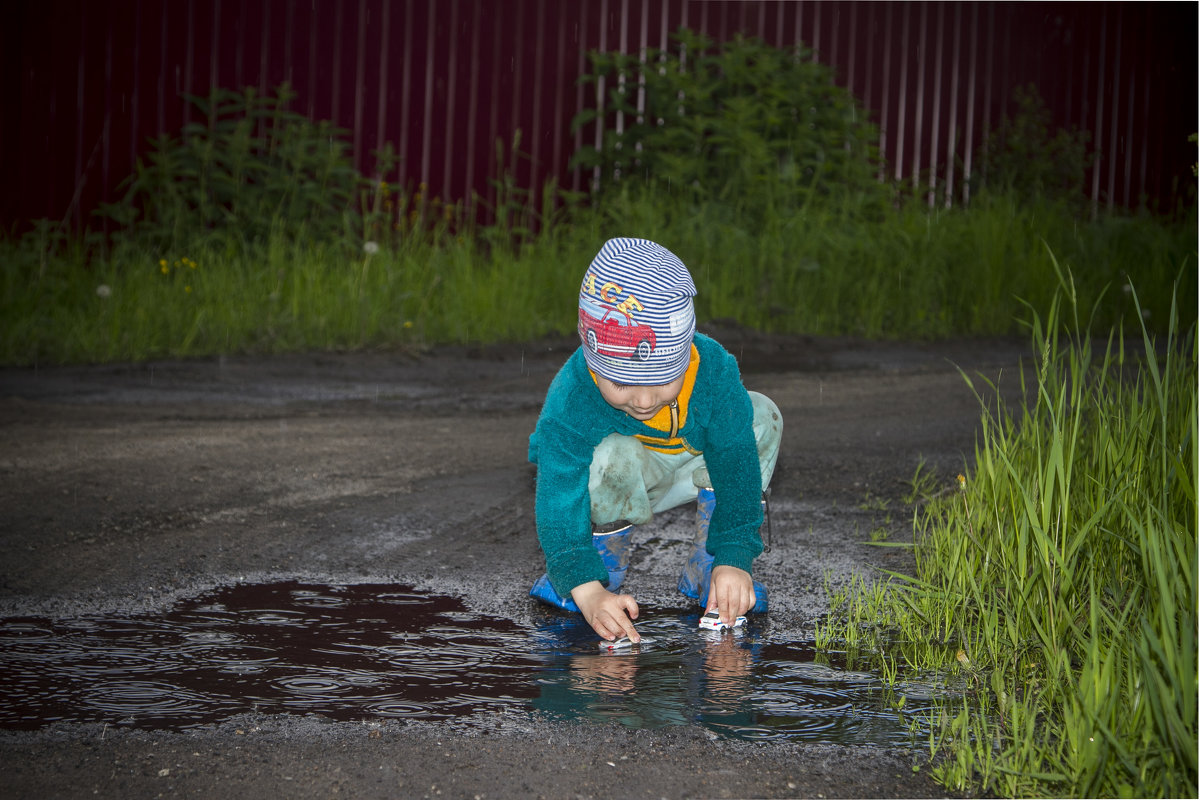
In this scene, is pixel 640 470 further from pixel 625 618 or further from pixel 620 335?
pixel 620 335

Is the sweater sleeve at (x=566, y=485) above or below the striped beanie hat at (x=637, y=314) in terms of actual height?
below

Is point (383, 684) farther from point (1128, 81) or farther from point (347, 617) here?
point (1128, 81)

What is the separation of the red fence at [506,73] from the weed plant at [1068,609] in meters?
6.72

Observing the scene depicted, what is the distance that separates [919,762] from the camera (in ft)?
6.31

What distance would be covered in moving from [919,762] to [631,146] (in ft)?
26.5

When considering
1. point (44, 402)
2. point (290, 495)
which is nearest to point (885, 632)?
point (290, 495)

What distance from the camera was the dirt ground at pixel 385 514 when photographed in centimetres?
187

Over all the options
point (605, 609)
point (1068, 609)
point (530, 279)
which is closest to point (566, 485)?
point (605, 609)

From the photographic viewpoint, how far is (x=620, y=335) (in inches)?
89.3

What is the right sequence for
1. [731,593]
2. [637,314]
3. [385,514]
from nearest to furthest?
[637,314], [731,593], [385,514]

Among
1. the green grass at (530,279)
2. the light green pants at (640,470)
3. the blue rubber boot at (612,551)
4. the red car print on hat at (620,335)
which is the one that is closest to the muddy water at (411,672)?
the blue rubber boot at (612,551)

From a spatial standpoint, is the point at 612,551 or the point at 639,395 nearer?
the point at 639,395

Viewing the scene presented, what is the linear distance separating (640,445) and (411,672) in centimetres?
75

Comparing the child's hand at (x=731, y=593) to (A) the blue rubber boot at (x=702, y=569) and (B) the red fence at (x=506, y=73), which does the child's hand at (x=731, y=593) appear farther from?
(B) the red fence at (x=506, y=73)
